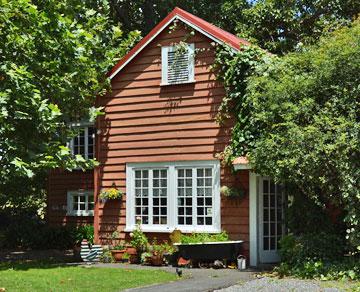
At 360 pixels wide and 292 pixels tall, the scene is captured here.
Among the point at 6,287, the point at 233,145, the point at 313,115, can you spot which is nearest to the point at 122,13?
the point at 233,145

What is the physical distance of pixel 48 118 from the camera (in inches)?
537

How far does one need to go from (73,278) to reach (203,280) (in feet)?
9.15

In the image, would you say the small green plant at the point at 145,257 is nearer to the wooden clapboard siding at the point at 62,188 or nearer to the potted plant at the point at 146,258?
the potted plant at the point at 146,258

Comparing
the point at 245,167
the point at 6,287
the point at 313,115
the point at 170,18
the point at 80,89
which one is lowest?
the point at 6,287

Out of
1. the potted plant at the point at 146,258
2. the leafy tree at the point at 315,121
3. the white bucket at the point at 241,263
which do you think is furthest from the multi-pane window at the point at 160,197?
the leafy tree at the point at 315,121

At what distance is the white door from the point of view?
14930mm

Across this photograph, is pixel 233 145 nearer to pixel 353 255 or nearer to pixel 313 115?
pixel 313 115

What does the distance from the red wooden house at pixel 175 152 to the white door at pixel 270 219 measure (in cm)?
3

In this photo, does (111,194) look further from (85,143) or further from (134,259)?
(85,143)

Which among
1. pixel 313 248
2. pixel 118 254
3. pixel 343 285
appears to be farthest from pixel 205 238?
Result: pixel 343 285

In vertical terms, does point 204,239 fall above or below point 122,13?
below

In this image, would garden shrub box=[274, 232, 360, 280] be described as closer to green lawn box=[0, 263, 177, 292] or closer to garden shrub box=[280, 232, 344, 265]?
garden shrub box=[280, 232, 344, 265]

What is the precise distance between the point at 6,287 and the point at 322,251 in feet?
22.0

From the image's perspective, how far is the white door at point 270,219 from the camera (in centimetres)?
1493
